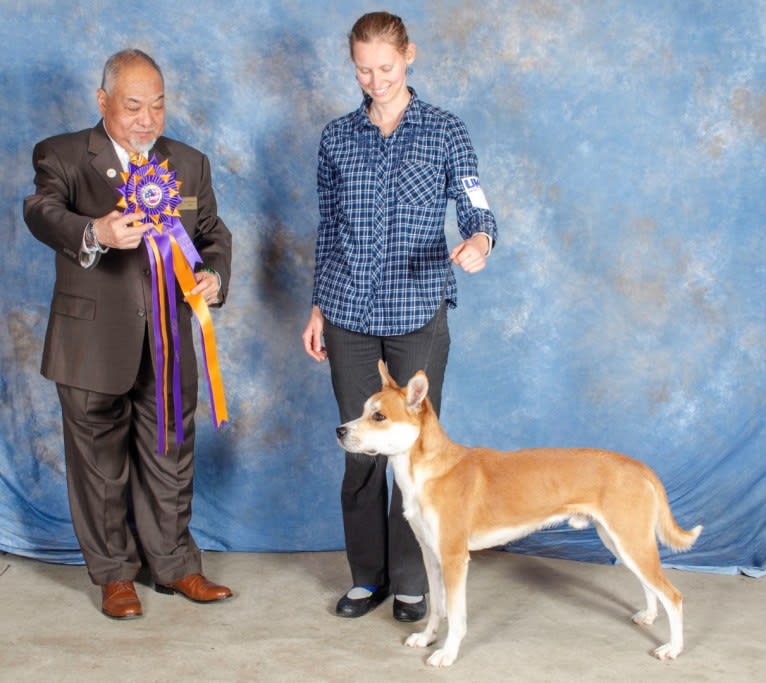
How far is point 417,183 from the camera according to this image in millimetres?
3428

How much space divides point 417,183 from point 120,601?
180 cm

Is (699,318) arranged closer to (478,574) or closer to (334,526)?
(478,574)

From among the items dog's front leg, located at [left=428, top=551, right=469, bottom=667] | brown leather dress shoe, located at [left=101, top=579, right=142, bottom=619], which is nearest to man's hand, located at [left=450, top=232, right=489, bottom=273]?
dog's front leg, located at [left=428, top=551, right=469, bottom=667]

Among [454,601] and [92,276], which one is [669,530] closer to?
[454,601]

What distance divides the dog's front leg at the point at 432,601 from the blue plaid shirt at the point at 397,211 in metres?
0.76

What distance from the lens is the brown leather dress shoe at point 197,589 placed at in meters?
3.84

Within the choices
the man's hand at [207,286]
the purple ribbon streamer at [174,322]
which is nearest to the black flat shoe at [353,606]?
the purple ribbon streamer at [174,322]

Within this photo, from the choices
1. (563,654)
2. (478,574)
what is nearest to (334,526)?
(478,574)

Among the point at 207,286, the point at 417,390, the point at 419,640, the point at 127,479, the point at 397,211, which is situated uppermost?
the point at 397,211

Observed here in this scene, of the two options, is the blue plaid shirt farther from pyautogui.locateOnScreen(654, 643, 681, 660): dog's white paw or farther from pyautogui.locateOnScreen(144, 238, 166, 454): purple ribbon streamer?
pyautogui.locateOnScreen(654, 643, 681, 660): dog's white paw

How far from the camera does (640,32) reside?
14.1 feet

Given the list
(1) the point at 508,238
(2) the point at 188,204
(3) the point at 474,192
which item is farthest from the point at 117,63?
(1) the point at 508,238

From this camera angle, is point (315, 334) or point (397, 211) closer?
point (397, 211)

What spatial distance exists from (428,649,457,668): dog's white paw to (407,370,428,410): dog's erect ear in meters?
0.79
